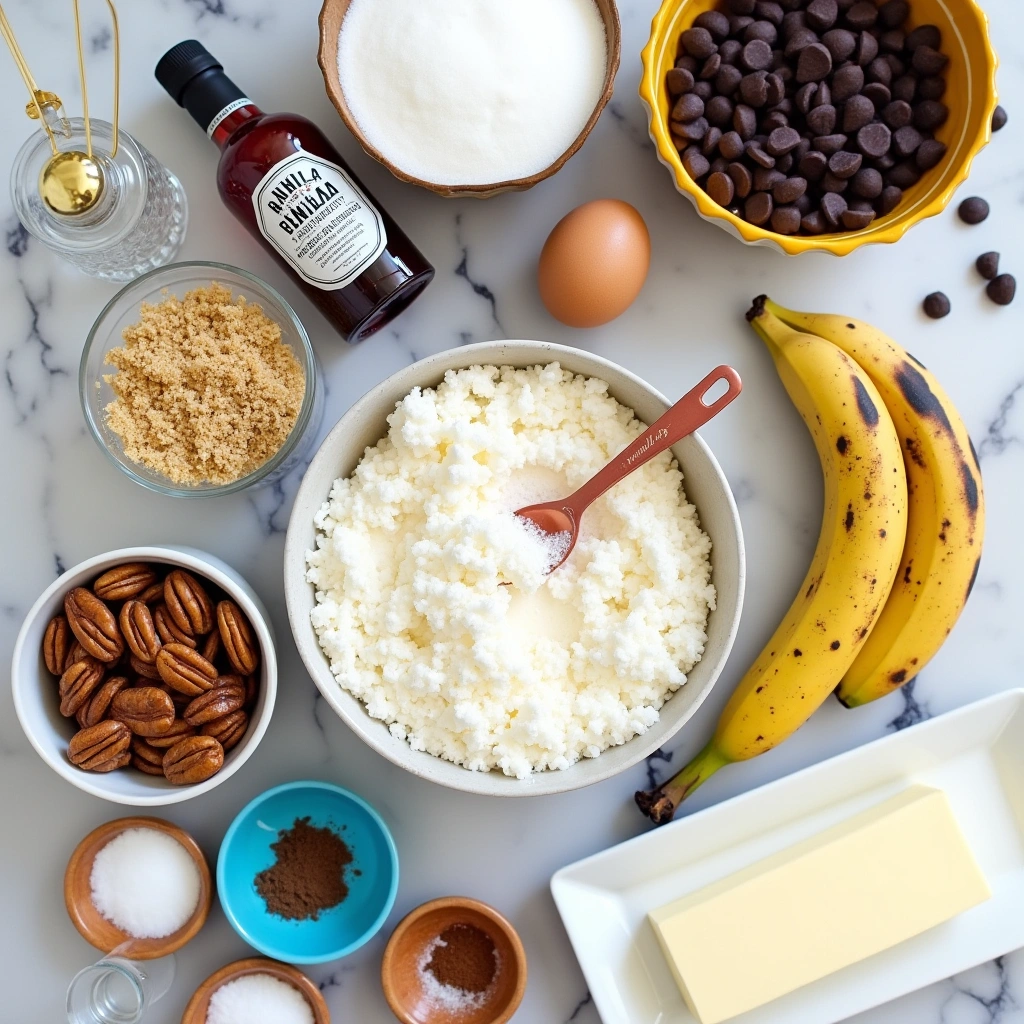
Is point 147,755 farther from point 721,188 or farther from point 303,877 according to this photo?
point 721,188

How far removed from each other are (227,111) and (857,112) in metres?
0.89

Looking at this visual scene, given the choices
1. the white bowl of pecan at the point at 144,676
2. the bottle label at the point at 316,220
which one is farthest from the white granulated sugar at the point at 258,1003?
the bottle label at the point at 316,220

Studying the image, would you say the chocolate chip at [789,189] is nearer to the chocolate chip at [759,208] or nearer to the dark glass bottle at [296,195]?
the chocolate chip at [759,208]

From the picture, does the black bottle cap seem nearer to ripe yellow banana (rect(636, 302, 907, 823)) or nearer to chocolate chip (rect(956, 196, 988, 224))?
ripe yellow banana (rect(636, 302, 907, 823))

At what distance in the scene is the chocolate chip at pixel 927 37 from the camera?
124cm

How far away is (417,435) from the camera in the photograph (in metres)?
1.14

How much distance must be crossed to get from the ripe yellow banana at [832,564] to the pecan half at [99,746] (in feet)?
2.52

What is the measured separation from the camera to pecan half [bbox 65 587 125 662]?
3.83 ft

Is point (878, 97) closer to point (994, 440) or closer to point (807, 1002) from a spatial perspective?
point (994, 440)

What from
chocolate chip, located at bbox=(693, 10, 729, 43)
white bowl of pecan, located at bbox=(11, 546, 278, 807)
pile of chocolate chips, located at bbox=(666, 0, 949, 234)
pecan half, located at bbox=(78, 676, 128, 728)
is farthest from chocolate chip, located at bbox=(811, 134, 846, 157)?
pecan half, located at bbox=(78, 676, 128, 728)

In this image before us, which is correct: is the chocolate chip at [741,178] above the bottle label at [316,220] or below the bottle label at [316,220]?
above

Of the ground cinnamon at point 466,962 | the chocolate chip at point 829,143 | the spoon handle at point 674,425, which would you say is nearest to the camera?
the spoon handle at point 674,425

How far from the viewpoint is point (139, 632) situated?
118 centimetres

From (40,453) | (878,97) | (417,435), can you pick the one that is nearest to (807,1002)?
(417,435)
